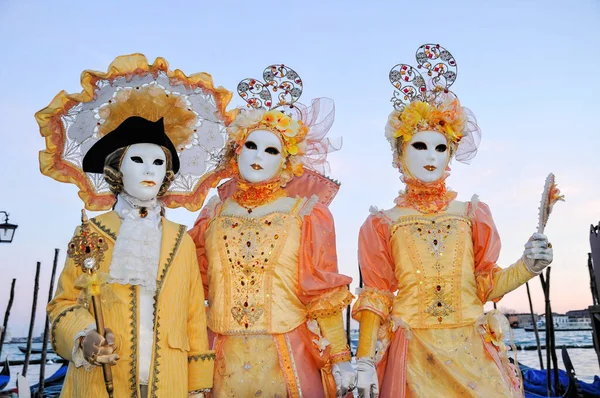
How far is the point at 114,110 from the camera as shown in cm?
323

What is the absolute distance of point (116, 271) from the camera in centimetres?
274

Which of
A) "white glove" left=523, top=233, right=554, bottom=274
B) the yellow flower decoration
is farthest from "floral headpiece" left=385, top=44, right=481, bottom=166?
"white glove" left=523, top=233, right=554, bottom=274

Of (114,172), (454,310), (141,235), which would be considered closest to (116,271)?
(141,235)

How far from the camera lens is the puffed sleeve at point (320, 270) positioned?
3.24 m

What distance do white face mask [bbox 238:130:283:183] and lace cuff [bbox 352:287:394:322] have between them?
926 mm

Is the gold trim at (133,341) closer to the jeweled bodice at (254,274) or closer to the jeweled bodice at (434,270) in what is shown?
the jeweled bodice at (254,274)

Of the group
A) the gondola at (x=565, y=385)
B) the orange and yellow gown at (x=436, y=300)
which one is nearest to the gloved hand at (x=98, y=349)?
the orange and yellow gown at (x=436, y=300)

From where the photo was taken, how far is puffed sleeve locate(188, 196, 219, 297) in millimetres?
3604

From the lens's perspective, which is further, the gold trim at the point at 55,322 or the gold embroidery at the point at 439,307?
the gold embroidery at the point at 439,307

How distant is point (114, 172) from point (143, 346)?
36.8 inches

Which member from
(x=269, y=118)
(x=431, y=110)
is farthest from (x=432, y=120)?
Result: (x=269, y=118)

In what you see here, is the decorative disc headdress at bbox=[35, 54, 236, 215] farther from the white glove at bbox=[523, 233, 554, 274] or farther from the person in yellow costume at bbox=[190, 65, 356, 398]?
the white glove at bbox=[523, 233, 554, 274]

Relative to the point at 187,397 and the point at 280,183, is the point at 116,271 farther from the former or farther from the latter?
the point at 280,183

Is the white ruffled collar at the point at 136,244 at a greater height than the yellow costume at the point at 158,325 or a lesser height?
greater
